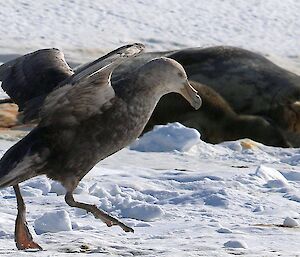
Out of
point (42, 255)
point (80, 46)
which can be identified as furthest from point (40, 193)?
point (80, 46)

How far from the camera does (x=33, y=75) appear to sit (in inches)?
230

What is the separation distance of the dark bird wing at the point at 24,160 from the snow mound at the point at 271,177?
2.16m

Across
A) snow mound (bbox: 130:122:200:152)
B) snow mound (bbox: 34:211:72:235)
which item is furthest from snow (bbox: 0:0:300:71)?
snow mound (bbox: 34:211:72:235)

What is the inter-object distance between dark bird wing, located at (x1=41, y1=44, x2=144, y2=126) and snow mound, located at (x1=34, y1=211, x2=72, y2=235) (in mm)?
515

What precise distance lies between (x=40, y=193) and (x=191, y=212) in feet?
3.14

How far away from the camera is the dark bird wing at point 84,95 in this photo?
5.04m

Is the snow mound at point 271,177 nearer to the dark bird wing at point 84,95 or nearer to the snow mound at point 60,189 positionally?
the snow mound at point 60,189

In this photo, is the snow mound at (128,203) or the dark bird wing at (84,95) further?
the snow mound at (128,203)

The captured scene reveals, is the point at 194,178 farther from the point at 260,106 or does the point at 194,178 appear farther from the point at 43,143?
the point at 260,106

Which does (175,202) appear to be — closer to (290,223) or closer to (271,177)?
(290,223)

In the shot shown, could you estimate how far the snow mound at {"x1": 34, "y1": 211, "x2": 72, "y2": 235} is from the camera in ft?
18.3

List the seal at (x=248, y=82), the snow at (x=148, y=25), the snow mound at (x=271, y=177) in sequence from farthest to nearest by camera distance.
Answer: the snow at (x=148, y=25)
the seal at (x=248, y=82)
the snow mound at (x=271, y=177)

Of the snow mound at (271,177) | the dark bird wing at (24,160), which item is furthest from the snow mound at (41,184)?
the snow mound at (271,177)

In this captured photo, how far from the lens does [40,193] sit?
259 inches
